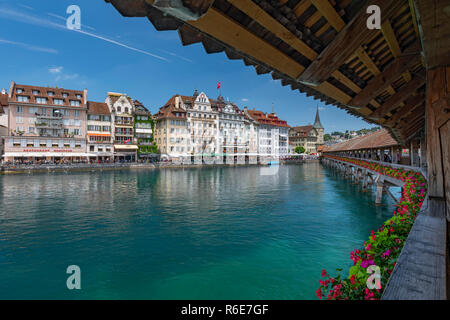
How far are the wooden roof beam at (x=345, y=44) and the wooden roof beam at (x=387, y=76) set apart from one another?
232 cm

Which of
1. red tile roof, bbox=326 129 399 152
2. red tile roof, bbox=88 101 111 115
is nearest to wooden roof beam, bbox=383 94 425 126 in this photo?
red tile roof, bbox=326 129 399 152

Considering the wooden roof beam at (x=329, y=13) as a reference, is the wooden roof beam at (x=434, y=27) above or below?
below

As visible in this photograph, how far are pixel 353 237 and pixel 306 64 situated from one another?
11.5m

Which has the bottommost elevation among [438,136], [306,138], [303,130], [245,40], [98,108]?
[438,136]

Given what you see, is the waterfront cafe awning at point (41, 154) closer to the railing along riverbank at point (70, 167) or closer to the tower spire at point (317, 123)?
the railing along riverbank at point (70, 167)

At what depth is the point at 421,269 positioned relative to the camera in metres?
2.41

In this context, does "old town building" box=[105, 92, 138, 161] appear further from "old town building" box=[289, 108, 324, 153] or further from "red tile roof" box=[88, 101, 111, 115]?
"old town building" box=[289, 108, 324, 153]

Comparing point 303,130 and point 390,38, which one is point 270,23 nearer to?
point 390,38

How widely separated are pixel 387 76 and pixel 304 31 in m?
3.34

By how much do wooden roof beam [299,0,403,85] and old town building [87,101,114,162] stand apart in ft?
206

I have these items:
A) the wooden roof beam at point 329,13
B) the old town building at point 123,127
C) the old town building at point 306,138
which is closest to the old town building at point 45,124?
the old town building at point 123,127

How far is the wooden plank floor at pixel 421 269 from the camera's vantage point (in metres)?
2.06

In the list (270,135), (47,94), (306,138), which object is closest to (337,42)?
(47,94)
